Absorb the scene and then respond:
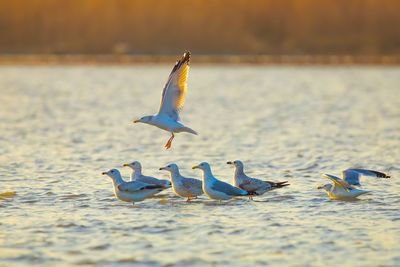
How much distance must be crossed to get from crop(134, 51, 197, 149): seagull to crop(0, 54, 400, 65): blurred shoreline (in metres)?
57.8

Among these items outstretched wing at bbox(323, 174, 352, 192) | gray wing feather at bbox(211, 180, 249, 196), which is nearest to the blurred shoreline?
gray wing feather at bbox(211, 180, 249, 196)

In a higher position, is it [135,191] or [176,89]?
[176,89]

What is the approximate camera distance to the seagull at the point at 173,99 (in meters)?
16.0

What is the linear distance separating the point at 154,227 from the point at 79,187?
360cm

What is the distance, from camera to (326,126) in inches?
1103

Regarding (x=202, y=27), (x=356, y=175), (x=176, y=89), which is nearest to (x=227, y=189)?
(x=356, y=175)

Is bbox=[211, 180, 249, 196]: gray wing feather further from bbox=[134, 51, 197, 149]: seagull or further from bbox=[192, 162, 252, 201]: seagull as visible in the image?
bbox=[134, 51, 197, 149]: seagull

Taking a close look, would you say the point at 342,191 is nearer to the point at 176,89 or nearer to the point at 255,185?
the point at 255,185

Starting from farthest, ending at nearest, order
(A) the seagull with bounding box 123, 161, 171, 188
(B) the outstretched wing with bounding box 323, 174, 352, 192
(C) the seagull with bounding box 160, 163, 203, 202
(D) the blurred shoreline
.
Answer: (D) the blurred shoreline < (C) the seagull with bounding box 160, 163, 203, 202 < (B) the outstretched wing with bounding box 323, 174, 352, 192 < (A) the seagull with bounding box 123, 161, 171, 188

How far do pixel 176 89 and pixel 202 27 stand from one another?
84039mm

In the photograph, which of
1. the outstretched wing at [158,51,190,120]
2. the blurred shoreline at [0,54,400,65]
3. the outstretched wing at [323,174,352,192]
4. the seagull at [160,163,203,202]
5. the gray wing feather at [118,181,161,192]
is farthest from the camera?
the blurred shoreline at [0,54,400,65]

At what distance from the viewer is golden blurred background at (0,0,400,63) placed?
301 feet

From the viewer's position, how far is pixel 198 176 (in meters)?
17.8

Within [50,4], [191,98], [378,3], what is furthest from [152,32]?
[191,98]
